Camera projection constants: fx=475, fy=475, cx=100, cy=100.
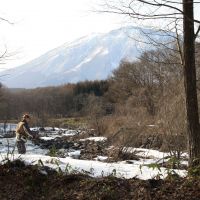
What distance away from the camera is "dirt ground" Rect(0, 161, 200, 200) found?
6.47 m

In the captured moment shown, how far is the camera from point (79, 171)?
7.92 m

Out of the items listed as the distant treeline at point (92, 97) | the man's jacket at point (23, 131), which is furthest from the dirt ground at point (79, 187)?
the distant treeline at point (92, 97)

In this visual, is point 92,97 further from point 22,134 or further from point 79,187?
point 79,187

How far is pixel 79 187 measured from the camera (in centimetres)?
707

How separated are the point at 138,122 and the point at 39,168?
14650mm

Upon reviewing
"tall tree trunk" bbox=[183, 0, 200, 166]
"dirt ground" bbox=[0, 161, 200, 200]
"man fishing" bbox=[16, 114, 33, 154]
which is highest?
"tall tree trunk" bbox=[183, 0, 200, 166]

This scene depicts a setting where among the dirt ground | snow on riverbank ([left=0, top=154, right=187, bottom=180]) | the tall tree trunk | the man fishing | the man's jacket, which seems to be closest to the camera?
the dirt ground

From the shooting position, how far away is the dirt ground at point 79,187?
→ 21.2 ft

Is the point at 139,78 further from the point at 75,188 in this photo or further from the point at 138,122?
the point at 75,188

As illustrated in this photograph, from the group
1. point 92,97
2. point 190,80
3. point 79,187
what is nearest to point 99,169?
point 79,187

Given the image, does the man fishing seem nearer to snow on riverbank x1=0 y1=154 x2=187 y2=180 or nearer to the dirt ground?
snow on riverbank x1=0 y1=154 x2=187 y2=180

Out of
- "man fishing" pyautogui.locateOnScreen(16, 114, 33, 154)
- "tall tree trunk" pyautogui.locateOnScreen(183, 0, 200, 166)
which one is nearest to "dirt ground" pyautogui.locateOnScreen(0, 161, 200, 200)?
"tall tree trunk" pyautogui.locateOnScreen(183, 0, 200, 166)

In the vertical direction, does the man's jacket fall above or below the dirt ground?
above

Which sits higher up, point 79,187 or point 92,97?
point 92,97
